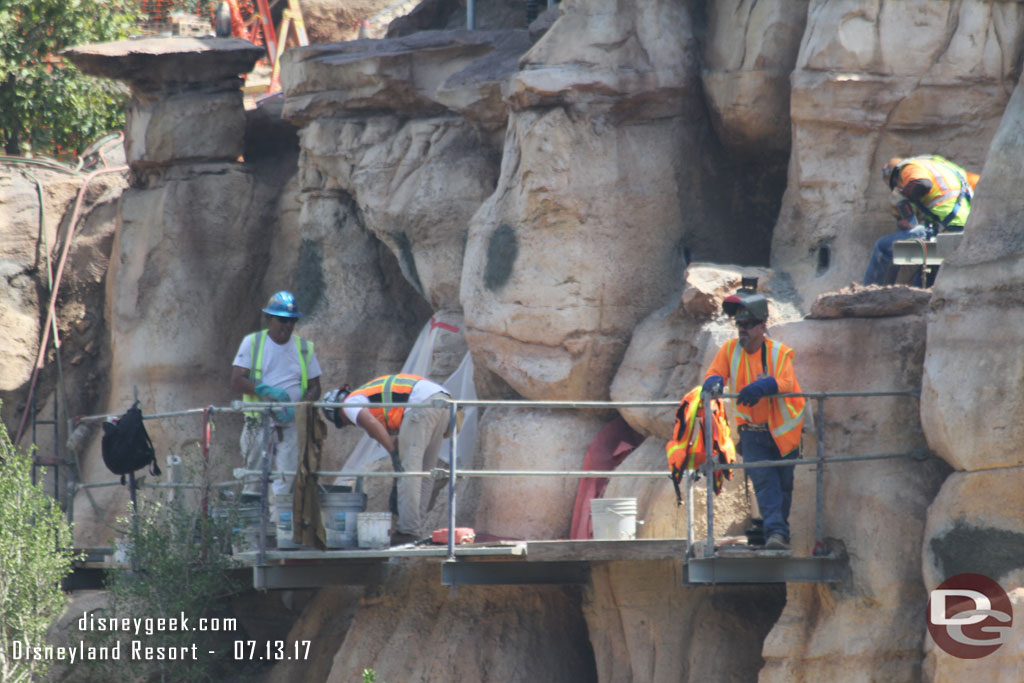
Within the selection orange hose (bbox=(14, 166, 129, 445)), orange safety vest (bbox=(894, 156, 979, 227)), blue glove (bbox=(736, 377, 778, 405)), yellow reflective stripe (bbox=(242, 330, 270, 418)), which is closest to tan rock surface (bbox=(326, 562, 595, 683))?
yellow reflective stripe (bbox=(242, 330, 270, 418))

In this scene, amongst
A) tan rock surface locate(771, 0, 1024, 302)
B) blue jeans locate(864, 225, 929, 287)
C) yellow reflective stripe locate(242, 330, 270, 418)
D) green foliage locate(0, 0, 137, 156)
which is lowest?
yellow reflective stripe locate(242, 330, 270, 418)

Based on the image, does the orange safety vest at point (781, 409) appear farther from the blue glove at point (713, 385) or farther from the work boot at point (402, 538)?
the work boot at point (402, 538)

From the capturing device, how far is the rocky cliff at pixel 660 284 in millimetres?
12602

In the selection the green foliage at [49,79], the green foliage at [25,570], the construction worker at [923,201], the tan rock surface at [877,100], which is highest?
the green foliage at [49,79]

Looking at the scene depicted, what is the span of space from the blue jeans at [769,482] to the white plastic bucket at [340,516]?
2851mm

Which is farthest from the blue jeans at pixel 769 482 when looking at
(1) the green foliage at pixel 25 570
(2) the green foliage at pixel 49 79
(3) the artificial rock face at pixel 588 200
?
(2) the green foliage at pixel 49 79

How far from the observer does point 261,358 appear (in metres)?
15.1

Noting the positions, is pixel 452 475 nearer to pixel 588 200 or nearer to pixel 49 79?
pixel 588 200

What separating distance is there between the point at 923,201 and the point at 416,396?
3947mm

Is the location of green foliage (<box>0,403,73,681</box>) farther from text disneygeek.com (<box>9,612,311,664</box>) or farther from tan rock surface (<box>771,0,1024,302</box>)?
tan rock surface (<box>771,0,1024,302</box>)

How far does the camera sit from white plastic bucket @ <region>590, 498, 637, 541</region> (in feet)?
45.0

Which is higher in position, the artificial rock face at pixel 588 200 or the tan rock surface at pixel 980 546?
the artificial rock face at pixel 588 200

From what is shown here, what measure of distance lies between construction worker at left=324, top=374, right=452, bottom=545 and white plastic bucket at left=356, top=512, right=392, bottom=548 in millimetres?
586

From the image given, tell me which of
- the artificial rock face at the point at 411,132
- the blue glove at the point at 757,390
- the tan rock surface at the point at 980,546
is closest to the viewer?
the tan rock surface at the point at 980,546
